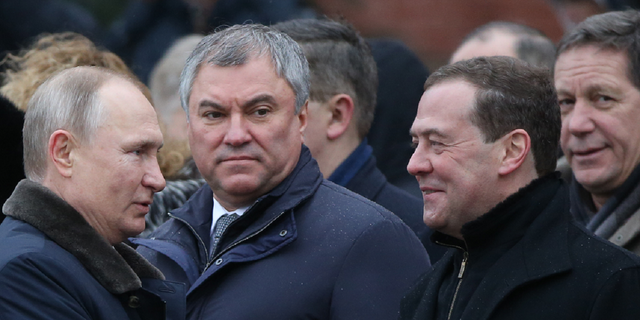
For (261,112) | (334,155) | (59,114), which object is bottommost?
(334,155)

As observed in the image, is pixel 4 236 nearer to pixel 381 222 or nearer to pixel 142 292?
pixel 142 292

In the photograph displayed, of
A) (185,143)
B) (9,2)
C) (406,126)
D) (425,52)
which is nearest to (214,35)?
(185,143)

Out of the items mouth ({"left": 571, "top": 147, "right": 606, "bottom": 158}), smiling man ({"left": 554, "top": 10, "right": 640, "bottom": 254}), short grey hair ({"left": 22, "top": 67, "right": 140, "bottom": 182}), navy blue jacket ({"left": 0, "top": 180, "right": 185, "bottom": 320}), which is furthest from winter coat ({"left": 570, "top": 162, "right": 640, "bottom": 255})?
short grey hair ({"left": 22, "top": 67, "right": 140, "bottom": 182})

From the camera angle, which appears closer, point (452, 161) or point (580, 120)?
point (452, 161)

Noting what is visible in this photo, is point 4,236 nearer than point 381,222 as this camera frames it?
Yes

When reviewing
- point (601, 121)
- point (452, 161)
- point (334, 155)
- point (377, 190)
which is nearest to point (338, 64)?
point (334, 155)

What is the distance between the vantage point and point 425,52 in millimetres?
7996

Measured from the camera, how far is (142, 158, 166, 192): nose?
9.74 ft

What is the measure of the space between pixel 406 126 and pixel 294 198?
2072mm

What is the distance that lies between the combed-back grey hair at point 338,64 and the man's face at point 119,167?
1211mm

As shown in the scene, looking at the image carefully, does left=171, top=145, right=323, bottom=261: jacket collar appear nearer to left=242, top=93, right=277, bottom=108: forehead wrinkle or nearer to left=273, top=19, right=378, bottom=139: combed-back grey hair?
left=242, top=93, right=277, bottom=108: forehead wrinkle

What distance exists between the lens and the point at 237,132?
3.15 m

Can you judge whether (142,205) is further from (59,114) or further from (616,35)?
(616,35)

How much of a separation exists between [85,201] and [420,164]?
3.59 feet
